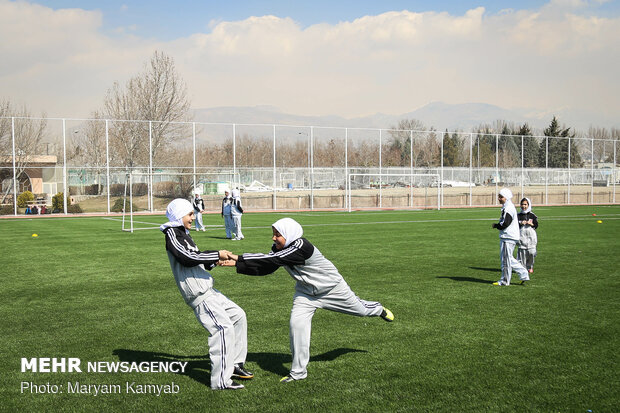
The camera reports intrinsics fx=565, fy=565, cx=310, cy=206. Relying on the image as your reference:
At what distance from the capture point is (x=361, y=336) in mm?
7930

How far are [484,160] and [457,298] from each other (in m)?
52.3

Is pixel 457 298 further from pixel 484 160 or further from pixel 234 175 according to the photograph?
pixel 484 160

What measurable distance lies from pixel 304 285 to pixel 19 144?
163 ft

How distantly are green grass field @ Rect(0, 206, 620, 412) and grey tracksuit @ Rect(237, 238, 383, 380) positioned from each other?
1.37 ft

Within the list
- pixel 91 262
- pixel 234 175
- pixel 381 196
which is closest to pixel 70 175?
pixel 234 175

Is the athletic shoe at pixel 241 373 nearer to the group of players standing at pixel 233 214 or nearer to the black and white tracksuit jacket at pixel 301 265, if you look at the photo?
the black and white tracksuit jacket at pixel 301 265

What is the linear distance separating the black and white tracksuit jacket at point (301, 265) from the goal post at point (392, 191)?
42917 millimetres

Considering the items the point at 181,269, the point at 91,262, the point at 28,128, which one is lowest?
the point at 91,262

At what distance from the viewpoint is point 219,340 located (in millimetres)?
5820

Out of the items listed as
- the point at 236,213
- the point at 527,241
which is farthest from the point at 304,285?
the point at 236,213

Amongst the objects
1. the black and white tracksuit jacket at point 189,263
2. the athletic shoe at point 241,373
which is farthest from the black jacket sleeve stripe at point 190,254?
the athletic shoe at point 241,373

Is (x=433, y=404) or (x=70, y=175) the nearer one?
(x=433, y=404)

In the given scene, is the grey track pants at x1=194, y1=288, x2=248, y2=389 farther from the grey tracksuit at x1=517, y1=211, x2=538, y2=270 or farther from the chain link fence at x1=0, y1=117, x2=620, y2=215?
the chain link fence at x1=0, y1=117, x2=620, y2=215

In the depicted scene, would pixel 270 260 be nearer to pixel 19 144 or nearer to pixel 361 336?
pixel 361 336
